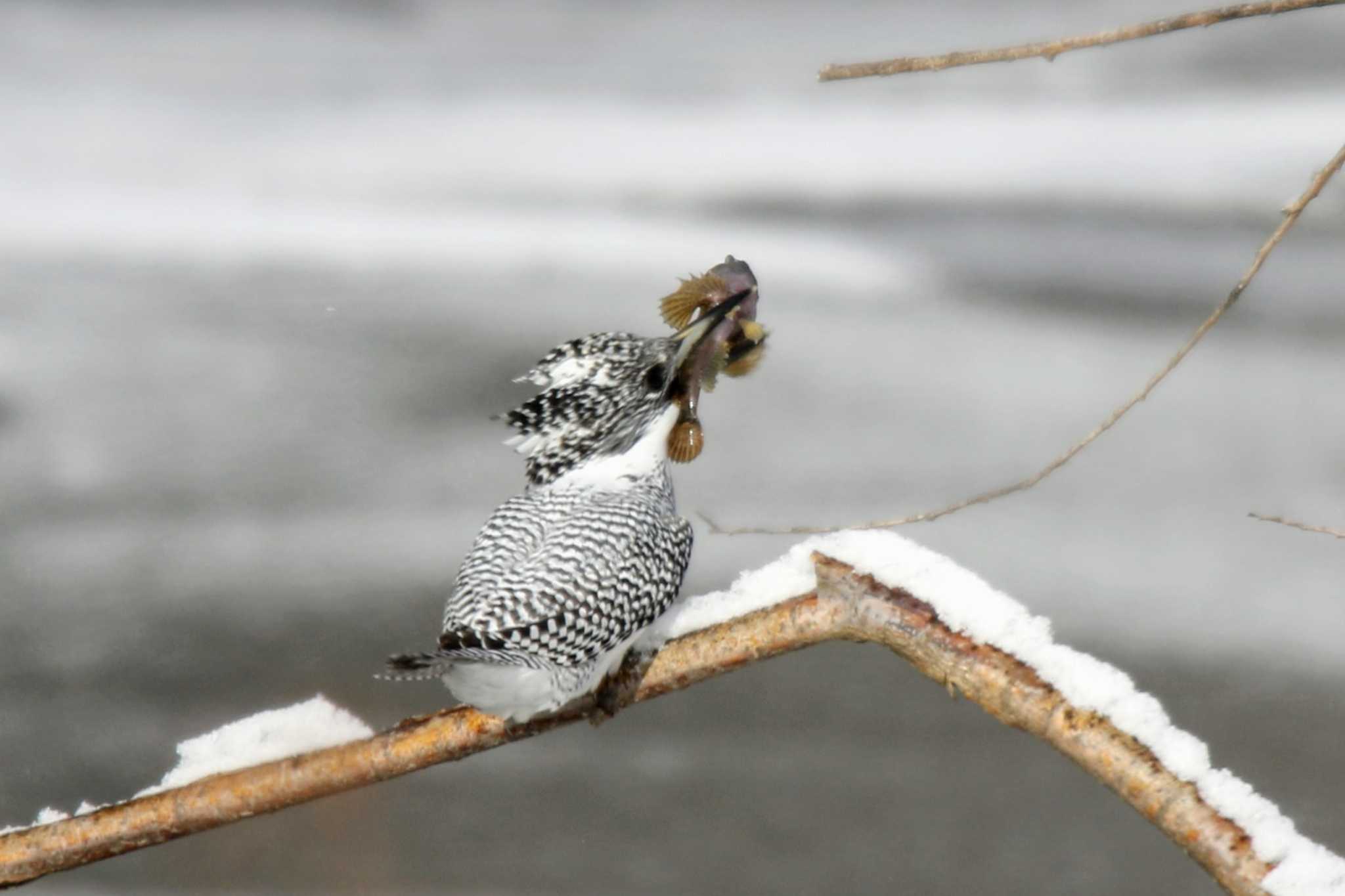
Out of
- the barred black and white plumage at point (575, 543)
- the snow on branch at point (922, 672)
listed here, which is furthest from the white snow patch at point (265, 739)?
the barred black and white plumage at point (575, 543)

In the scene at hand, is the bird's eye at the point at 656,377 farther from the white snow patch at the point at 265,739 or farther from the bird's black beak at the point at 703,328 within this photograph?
the white snow patch at the point at 265,739

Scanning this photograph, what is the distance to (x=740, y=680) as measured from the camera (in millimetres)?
1313

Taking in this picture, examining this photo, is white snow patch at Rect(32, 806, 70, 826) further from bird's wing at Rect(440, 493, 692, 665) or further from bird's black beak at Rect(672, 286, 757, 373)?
bird's black beak at Rect(672, 286, 757, 373)

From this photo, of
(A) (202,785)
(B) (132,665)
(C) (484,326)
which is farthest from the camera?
(B) (132,665)

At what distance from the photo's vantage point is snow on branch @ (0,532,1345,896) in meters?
0.67

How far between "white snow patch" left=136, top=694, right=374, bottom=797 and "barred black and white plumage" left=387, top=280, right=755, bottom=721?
0.13 m

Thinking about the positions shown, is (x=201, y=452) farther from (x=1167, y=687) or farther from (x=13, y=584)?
(x=1167, y=687)

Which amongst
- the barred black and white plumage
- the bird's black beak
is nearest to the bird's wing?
the barred black and white plumage

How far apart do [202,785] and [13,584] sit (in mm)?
565

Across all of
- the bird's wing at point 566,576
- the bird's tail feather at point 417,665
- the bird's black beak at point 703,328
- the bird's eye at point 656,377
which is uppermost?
the bird's black beak at point 703,328

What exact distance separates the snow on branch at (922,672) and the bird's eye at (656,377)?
0.48 feet

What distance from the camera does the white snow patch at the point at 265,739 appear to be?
85 centimetres

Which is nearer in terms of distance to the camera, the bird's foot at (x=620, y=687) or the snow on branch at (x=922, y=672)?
the snow on branch at (x=922, y=672)

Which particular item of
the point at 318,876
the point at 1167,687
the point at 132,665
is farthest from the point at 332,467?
the point at 1167,687
